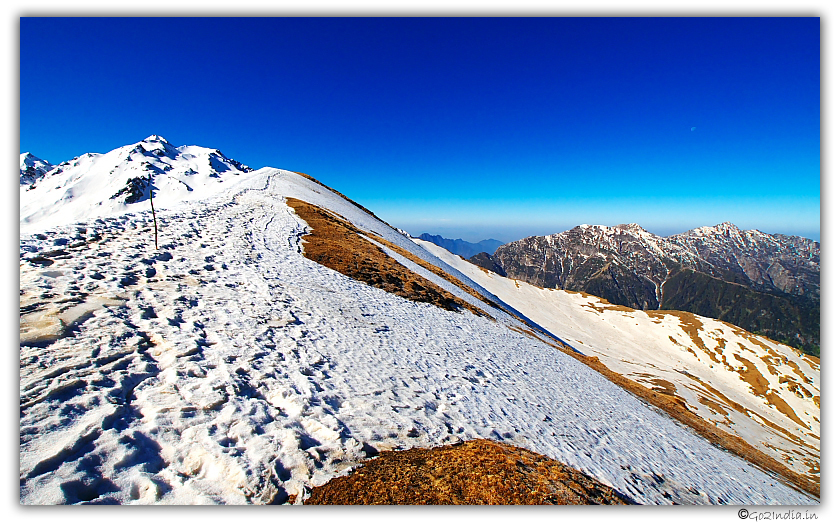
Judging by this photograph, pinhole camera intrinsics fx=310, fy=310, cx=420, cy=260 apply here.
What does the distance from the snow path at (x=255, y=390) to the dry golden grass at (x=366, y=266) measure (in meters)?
2.08

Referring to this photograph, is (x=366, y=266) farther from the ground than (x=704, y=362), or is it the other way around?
(x=366, y=266)

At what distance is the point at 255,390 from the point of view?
609 centimetres

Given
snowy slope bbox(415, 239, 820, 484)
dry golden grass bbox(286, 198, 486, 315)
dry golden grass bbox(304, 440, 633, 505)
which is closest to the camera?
dry golden grass bbox(304, 440, 633, 505)

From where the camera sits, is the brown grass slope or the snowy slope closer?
the brown grass slope

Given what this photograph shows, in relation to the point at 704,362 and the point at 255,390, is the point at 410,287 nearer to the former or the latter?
the point at 255,390

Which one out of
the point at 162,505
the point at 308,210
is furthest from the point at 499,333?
the point at 308,210

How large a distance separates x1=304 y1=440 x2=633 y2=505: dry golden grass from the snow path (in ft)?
0.97

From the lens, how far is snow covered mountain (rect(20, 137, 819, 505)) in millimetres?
4320

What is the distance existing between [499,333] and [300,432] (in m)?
13.8

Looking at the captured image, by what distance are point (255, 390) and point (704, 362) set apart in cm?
6774

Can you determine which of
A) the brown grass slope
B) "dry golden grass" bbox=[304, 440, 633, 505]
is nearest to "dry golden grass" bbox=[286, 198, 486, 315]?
the brown grass slope

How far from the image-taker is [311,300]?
38.2ft

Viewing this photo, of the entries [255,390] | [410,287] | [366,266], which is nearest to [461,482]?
[255,390]

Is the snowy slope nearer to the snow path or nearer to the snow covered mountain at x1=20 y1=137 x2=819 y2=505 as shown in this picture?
the snow covered mountain at x1=20 y1=137 x2=819 y2=505
